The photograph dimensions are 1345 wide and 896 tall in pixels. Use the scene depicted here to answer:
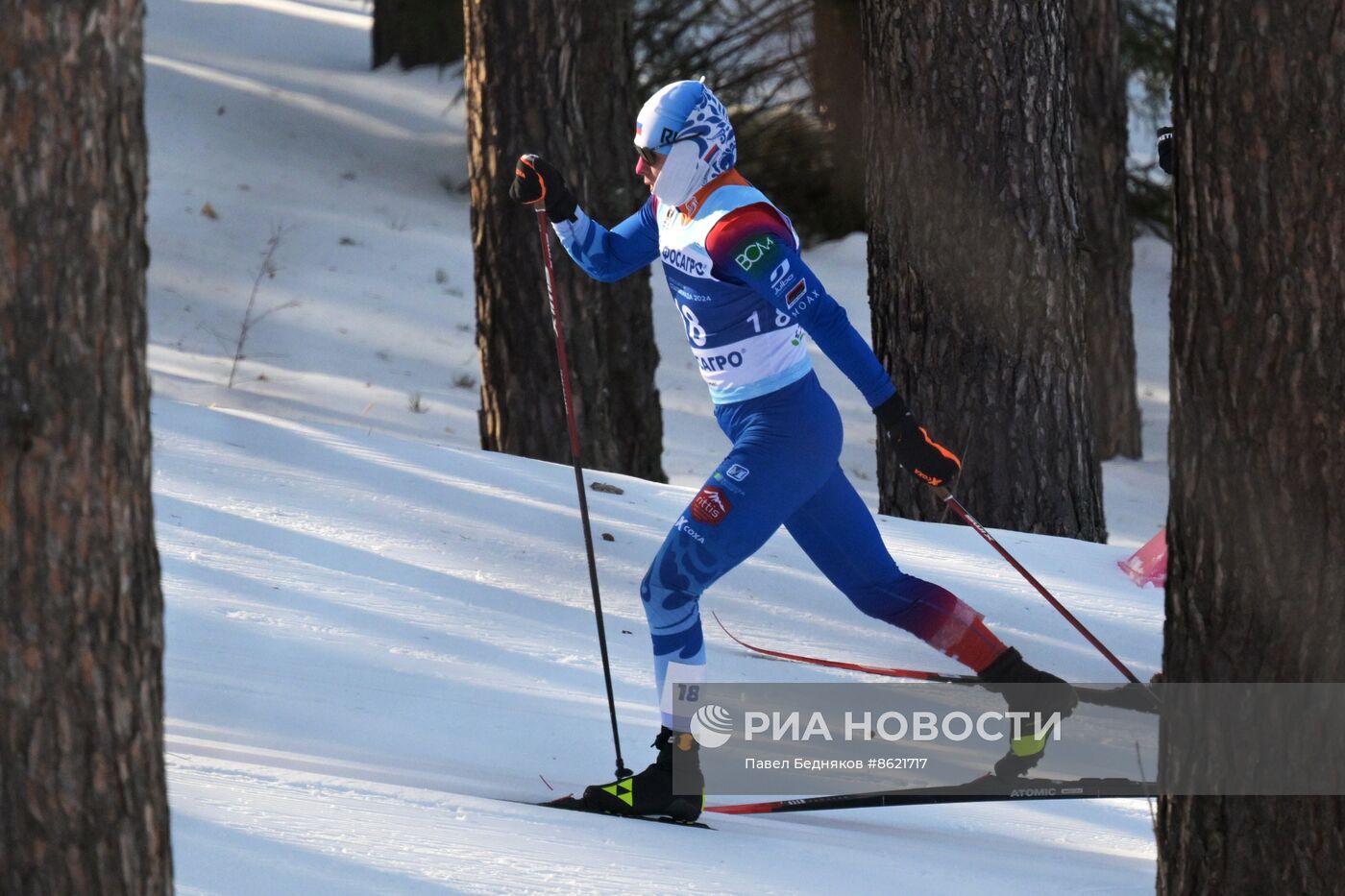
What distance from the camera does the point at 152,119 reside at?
1736 cm

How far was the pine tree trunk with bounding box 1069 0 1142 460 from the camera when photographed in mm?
12195

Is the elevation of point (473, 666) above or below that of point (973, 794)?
above

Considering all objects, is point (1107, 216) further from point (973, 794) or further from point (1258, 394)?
point (1258, 394)

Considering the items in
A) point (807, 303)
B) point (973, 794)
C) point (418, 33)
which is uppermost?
point (418, 33)

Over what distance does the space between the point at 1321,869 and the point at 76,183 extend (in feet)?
8.20

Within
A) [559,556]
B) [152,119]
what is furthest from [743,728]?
[152,119]

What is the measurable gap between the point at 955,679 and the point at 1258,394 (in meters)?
2.86

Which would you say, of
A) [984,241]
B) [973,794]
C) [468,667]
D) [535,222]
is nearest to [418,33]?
[535,222]

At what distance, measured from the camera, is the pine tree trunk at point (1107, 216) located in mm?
12195

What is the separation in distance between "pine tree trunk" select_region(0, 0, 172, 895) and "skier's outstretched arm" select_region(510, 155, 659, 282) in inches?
108

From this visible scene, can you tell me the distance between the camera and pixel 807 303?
4.52m

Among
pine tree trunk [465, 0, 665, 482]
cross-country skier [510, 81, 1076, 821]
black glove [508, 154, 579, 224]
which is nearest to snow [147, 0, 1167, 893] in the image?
cross-country skier [510, 81, 1076, 821]

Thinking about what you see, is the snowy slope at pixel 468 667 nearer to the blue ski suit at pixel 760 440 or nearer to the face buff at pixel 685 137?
the blue ski suit at pixel 760 440

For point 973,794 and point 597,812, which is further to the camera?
point 973,794
